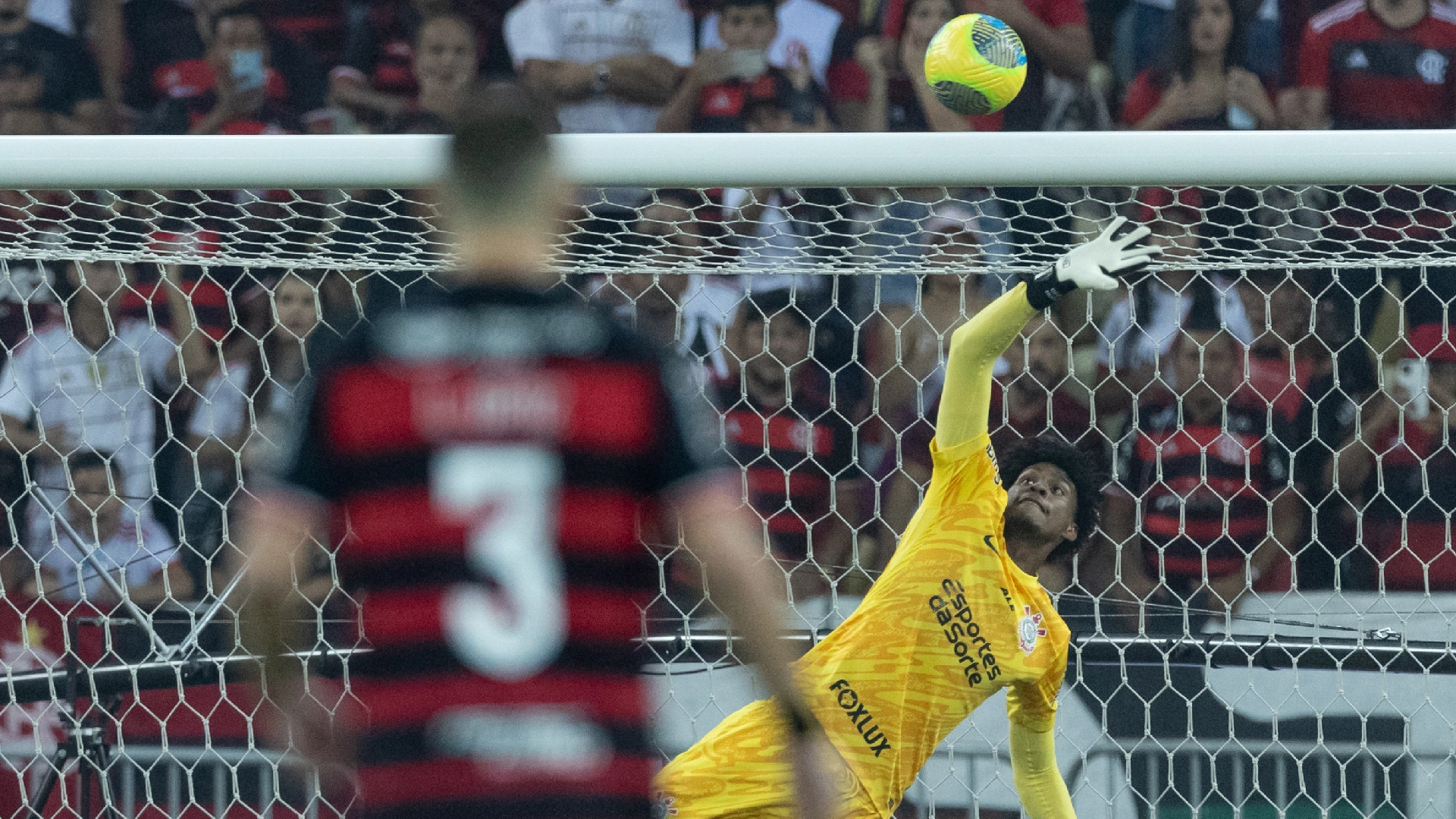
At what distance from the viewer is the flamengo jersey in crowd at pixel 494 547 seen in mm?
1270

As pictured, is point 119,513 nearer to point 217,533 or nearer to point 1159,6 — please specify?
point 217,533

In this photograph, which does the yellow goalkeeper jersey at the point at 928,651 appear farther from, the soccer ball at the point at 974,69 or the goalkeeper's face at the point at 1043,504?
the soccer ball at the point at 974,69

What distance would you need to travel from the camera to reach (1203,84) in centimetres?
444

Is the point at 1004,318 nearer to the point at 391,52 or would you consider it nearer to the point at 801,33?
the point at 801,33

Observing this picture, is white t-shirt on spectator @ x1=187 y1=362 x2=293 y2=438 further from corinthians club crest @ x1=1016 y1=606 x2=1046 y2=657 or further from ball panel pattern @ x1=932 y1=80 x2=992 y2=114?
corinthians club crest @ x1=1016 y1=606 x2=1046 y2=657

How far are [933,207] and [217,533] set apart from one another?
74.3 inches

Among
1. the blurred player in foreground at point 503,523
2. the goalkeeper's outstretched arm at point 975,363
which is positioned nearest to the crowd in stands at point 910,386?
the goalkeeper's outstretched arm at point 975,363

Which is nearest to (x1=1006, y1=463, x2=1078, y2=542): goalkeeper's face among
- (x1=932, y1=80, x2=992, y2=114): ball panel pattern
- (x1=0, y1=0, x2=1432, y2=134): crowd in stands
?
(x1=932, y1=80, x2=992, y2=114): ball panel pattern

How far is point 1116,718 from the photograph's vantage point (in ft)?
11.2

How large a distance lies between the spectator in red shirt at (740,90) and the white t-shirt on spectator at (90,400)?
62.3 inches

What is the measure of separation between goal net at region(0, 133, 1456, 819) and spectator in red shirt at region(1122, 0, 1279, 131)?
0.68m

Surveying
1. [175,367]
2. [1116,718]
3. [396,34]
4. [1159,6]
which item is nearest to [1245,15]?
[1159,6]

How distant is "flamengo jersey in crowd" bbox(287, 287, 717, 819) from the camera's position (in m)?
1.27

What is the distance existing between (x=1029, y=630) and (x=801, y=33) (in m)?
2.36
